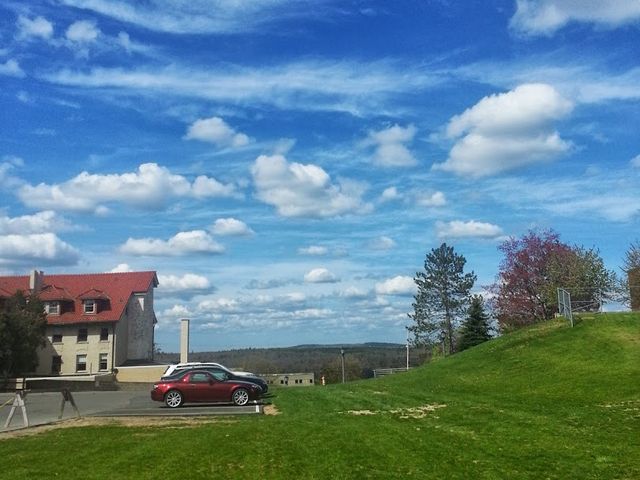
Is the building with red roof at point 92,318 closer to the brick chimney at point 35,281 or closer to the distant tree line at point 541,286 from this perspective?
the brick chimney at point 35,281

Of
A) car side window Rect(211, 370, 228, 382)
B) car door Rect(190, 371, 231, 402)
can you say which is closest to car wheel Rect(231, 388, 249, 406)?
car door Rect(190, 371, 231, 402)

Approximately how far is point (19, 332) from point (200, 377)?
102 feet

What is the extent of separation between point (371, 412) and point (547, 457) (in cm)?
756

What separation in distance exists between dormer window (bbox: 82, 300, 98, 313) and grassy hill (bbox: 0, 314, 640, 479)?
42.7 m

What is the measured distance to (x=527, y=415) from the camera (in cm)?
1616

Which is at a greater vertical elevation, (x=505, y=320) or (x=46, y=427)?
(x=505, y=320)

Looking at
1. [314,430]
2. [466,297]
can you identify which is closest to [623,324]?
[314,430]

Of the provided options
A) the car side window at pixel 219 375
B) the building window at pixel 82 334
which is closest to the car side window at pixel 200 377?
the car side window at pixel 219 375

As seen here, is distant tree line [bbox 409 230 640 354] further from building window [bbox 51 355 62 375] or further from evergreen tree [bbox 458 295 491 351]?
building window [bbox 51 355 62 375]

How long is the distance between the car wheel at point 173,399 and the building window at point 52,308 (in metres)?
42.8

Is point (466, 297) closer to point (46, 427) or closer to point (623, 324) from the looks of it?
point (623, 324)

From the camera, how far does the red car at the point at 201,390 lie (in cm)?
2352

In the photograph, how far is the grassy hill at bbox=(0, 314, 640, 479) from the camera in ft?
35.8

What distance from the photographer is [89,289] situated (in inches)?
2544
